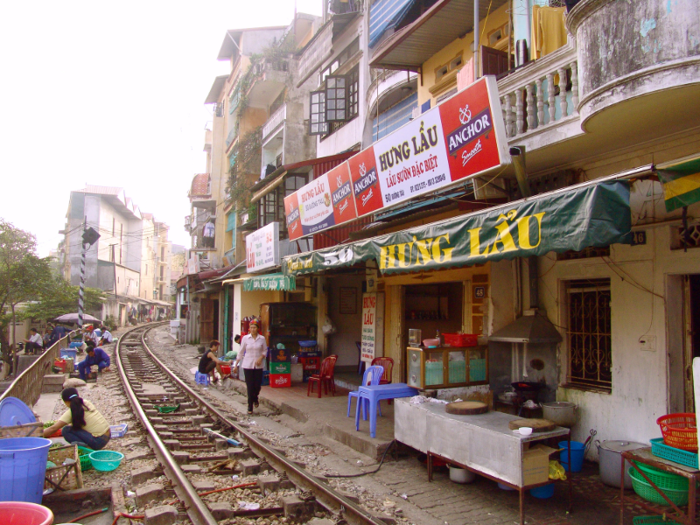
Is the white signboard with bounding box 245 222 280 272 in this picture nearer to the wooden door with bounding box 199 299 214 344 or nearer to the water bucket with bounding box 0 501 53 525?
the water bucket with bounding box 0 501 53 525

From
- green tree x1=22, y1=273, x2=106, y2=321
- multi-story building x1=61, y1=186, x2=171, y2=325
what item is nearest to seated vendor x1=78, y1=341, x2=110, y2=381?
green tree x1=22, y1=273, x2=106, y2=321

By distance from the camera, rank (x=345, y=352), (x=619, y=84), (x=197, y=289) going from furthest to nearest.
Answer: (x=197, y=289) → (x=345, y=352) → (x=619, y=84)

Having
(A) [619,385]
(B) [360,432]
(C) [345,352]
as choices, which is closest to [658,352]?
(A) [619,385]

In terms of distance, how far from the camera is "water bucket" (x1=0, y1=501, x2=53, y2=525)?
11.5ft

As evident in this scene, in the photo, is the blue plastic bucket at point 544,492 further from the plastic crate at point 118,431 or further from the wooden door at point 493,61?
the plastic crate at point 118,431

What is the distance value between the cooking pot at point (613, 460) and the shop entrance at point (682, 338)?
68 cm

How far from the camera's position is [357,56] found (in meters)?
17.2

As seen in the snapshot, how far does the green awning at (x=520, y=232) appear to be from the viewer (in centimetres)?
473

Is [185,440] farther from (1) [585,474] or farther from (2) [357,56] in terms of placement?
(2) [357,56]

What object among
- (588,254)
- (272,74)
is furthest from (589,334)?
(272,74)

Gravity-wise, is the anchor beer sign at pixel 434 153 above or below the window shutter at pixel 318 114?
below

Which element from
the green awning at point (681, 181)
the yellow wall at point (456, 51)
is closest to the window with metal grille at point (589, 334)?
the green awning at point (681, 181)

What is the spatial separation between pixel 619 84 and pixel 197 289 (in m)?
30.9

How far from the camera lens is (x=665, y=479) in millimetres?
4637
